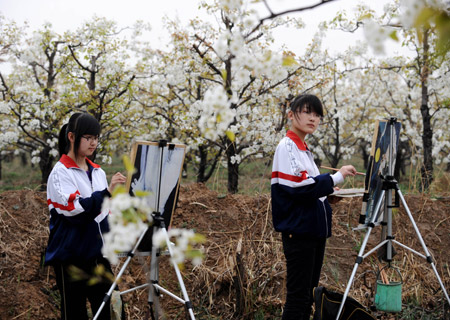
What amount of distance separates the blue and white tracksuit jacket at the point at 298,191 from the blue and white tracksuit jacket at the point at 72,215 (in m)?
0.95

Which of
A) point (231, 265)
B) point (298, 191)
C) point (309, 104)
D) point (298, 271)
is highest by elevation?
point (309, 104)

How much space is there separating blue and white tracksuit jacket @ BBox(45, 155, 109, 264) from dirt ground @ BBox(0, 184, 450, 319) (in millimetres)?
704

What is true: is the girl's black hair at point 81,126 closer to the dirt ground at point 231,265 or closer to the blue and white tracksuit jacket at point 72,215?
the blue and white tracksuit jacket at point 72,215

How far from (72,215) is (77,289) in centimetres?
44

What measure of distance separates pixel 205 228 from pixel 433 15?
4.21 m

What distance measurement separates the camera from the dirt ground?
3.40 metres

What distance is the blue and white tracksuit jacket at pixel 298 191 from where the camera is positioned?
2.28 m

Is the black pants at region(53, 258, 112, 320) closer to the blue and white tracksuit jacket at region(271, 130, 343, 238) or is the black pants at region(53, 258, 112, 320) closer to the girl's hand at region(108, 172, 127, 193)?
the girl's hand at region(108, 172, 127, 193)

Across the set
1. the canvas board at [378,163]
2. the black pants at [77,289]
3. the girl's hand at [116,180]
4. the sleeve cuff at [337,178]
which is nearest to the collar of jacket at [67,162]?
the girl's hand at [116,180]

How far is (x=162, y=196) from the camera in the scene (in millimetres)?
2611

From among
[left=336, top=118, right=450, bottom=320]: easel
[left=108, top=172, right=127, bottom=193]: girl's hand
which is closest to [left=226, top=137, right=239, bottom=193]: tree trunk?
[left=336, top=118, right=450, bottom=320]: easel

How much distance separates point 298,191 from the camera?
7.48ft

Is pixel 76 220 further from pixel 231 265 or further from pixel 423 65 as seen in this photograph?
pixel 423 65

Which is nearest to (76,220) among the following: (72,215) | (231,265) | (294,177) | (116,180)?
(72,215)
